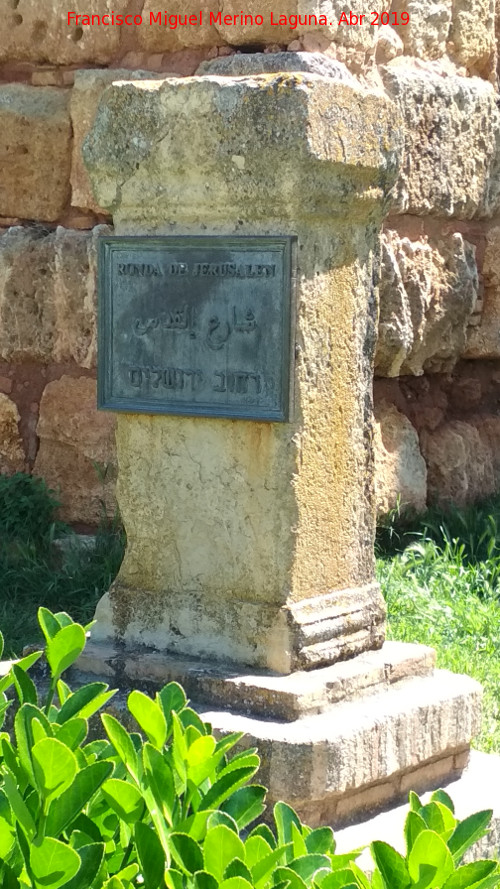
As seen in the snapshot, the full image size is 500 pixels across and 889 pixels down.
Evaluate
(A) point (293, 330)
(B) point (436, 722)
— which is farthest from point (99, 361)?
(B) point (436, 722)

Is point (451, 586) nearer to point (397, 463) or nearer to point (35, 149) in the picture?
point (397, 463)

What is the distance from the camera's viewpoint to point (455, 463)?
16.6 feet

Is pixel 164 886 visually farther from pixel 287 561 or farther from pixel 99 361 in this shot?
pixel 99 361

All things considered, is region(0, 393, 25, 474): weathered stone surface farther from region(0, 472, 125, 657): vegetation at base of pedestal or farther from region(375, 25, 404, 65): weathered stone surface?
region(375, 25, 404, 65): weathered stone surface

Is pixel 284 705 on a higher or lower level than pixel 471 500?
lower

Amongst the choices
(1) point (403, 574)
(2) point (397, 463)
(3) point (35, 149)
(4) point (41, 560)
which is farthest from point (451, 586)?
(3) point (35, 149)

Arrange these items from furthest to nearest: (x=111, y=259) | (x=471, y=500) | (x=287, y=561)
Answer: (x=471, y=500) → (x=111, y=259) → (x=287, y=561)

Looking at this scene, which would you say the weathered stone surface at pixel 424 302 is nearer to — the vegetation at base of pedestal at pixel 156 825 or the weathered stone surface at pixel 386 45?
the weathered stone surface at pixel 386 45

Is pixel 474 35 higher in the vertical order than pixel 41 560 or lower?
higher

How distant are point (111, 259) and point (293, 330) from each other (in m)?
0.53

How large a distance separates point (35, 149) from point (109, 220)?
0.37 metres

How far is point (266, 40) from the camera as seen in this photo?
13.7 feet

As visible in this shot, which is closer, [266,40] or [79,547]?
[266,40]

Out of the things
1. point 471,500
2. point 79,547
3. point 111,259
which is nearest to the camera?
point 111,259
